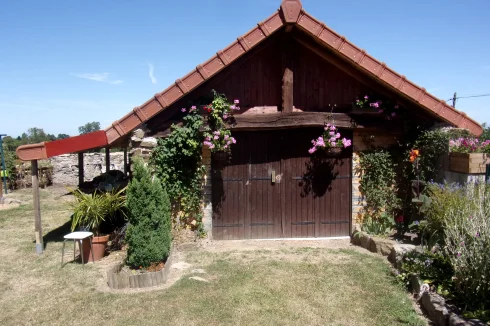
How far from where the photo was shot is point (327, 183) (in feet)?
23.9

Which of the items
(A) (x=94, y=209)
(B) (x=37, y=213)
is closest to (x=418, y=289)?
(A) (x=94, y=209)

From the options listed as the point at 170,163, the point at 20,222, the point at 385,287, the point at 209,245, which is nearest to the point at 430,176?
the point at 385,287

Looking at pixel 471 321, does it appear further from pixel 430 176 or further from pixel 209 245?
pixel 209 245

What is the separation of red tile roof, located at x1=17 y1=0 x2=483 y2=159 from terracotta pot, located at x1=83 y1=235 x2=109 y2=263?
1796mm

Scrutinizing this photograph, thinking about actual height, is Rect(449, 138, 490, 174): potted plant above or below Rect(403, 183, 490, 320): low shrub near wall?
above

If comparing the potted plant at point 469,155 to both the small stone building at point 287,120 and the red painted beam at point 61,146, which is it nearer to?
the small stone building at point 287,120

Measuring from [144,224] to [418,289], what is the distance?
3.91 m

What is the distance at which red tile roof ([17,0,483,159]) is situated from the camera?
6168 millimetres

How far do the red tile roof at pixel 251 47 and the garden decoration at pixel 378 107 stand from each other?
53 centimetres

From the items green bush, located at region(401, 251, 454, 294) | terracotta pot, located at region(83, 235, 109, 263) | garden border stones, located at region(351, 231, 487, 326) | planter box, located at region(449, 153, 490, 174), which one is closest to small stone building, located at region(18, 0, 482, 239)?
garden border stones, located at region(351, 231, 487, 326)

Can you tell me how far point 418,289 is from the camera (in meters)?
4.49

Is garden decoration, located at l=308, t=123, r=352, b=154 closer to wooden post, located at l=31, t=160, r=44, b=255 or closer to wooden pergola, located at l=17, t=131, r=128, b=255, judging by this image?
wooden pergola, located at l=17, t=131, r=128, b=255

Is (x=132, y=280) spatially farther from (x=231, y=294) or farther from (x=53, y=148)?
(x=53, y=148)

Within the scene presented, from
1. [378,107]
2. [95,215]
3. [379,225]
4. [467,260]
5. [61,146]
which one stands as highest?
[378,107]
